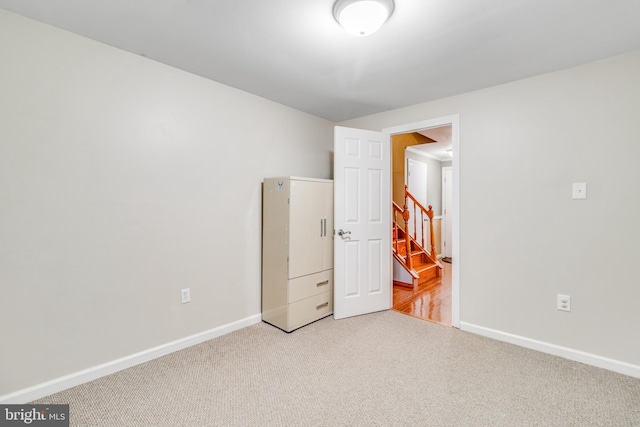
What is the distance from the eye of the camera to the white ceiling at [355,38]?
1.54 m

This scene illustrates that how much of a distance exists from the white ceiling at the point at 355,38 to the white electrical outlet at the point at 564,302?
1.76m

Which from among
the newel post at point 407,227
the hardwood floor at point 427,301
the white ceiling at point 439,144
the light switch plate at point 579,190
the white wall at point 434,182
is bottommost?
the hardwood floor at point 427,301

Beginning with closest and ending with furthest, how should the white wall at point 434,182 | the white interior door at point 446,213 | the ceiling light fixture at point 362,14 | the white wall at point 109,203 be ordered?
Answer: the ceiling light fixture at point 362,14 < the white wall at point 109,203 < the white wall at point 434,182 < the white interior door at point 446,213

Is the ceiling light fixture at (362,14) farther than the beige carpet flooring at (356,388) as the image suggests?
No

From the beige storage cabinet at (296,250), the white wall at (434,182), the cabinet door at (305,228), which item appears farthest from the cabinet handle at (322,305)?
the white wall at (434,182)

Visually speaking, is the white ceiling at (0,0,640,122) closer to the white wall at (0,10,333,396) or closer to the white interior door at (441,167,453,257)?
the white wall at (0,10,333,396)

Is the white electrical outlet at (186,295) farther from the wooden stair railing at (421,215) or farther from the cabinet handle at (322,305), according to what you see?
the wooden stair railing at (421,215)

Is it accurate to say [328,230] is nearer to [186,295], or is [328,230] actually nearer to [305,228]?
[305,228]

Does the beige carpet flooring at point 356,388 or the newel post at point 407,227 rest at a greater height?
the newel post at point 407,227

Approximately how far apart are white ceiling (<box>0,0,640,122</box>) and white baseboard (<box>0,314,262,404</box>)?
7.10ft

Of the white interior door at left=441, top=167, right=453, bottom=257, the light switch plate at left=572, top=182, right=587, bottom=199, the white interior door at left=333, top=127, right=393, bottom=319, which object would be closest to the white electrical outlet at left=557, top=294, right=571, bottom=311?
A: the light switch plate at left=572, top=182, right=587, bottom=199

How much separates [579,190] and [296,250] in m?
2.29

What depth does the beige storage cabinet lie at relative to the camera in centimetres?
261

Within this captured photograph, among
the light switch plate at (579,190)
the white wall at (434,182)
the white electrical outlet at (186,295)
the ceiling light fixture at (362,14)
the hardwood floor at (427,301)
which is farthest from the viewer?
the white wall at (434,182)
